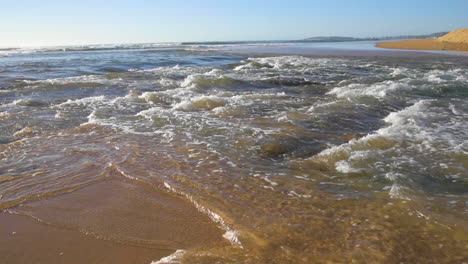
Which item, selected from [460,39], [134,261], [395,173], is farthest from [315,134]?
[460,39]

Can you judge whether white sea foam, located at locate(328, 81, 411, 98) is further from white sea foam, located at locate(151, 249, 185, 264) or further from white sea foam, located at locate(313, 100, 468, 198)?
white sea foam, located at locate(151, 249, 185, 264)

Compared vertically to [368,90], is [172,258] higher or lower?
lower

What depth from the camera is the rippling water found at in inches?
122

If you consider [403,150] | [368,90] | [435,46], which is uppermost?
[435,46]

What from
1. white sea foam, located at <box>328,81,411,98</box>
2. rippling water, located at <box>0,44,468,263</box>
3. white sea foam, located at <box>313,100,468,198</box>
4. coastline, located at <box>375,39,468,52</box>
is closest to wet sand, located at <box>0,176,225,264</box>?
rippling water, located at <box>0,44,468,263</box>

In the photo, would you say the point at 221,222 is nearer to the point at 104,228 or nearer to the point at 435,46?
the point at 104,228

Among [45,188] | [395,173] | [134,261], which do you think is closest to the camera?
[134,261]

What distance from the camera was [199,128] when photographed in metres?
6.96

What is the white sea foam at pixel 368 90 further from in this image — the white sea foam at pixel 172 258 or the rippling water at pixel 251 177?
the white sea foam at pixel 172 258

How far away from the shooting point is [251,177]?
177 inches

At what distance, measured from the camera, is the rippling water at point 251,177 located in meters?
3.10

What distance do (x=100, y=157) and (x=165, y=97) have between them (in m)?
5.51

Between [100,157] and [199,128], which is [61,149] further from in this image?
[199,128]

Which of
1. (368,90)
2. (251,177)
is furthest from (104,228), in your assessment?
(368,90)
